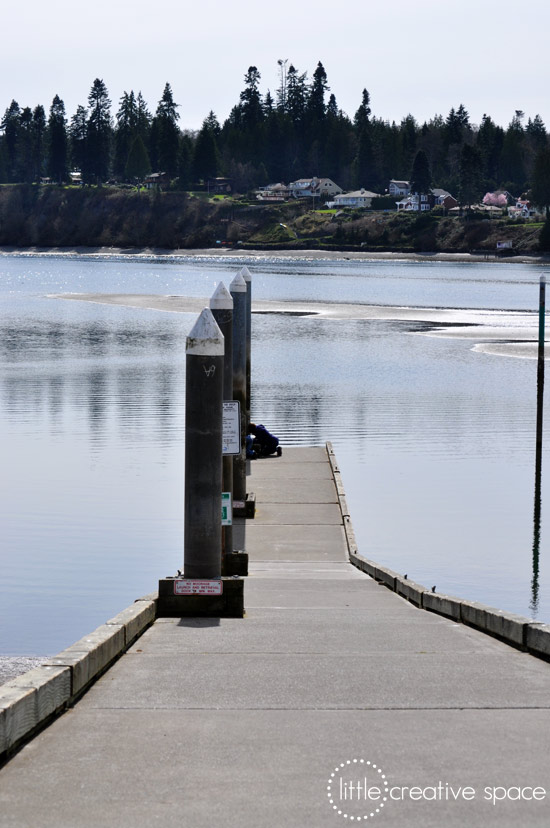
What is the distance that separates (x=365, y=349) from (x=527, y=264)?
420 feet

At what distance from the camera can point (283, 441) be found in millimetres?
33094

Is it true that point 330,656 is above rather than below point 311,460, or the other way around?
above

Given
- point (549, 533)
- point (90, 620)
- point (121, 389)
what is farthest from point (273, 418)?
point (90, 620)

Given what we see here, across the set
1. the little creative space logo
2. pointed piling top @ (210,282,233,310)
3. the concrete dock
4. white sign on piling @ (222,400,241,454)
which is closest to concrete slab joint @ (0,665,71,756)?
the concrete dock

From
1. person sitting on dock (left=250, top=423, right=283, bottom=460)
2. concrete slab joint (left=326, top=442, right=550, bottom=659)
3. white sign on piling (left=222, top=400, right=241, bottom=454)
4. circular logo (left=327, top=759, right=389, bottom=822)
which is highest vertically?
white sign on piling (left=222, top=400, right=241, bottom=454)

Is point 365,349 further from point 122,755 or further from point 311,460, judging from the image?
point 122,755

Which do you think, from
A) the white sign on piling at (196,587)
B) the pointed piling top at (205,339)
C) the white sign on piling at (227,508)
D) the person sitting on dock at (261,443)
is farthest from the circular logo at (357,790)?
the person sitting on dock at (261,443)

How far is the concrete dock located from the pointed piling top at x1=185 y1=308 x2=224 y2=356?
7.98 ft

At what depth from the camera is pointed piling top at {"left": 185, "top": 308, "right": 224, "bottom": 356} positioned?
33.0 feet

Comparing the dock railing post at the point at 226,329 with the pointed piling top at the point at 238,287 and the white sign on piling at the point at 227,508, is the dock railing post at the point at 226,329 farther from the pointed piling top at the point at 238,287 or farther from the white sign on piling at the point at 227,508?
the pointed piling top at the point at 238,287

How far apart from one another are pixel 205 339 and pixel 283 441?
23.1m

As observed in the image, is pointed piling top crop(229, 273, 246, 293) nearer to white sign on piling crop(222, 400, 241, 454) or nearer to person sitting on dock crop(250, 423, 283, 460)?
person sitting on dock crop(250, 423, 283, 460)

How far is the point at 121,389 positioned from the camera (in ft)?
148

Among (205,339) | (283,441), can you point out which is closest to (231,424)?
(205,339)
